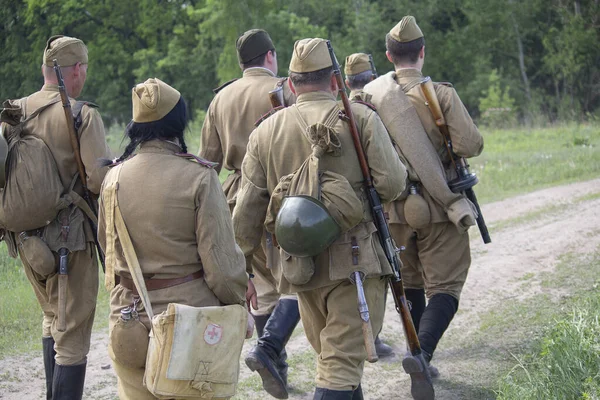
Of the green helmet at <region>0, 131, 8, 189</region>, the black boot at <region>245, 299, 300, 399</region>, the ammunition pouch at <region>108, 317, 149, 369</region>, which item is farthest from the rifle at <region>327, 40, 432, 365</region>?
the green helmet at <region>0, 131, 8, 189</region>

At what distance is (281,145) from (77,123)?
129cm

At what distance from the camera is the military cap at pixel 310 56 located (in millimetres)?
4594

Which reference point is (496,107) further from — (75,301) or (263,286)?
(75,301)

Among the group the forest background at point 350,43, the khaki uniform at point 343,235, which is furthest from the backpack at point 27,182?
the forest background at point 350,43

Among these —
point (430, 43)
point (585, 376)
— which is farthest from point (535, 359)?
point (430, 43)

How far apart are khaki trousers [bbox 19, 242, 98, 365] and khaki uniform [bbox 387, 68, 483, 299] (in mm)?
1974

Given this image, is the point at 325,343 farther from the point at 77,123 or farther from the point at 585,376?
the point at 77,123

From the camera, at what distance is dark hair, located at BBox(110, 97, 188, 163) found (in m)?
3.84

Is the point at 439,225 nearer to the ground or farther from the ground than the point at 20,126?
nearer to the ground

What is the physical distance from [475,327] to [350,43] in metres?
27.6

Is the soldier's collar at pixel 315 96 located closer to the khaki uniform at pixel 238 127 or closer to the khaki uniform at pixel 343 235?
the khaki uniform at pixel 343 235

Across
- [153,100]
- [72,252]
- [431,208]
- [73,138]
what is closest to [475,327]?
[431,208]

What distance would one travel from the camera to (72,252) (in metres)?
5.16

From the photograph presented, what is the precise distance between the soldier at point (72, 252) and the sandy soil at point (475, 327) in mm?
778
